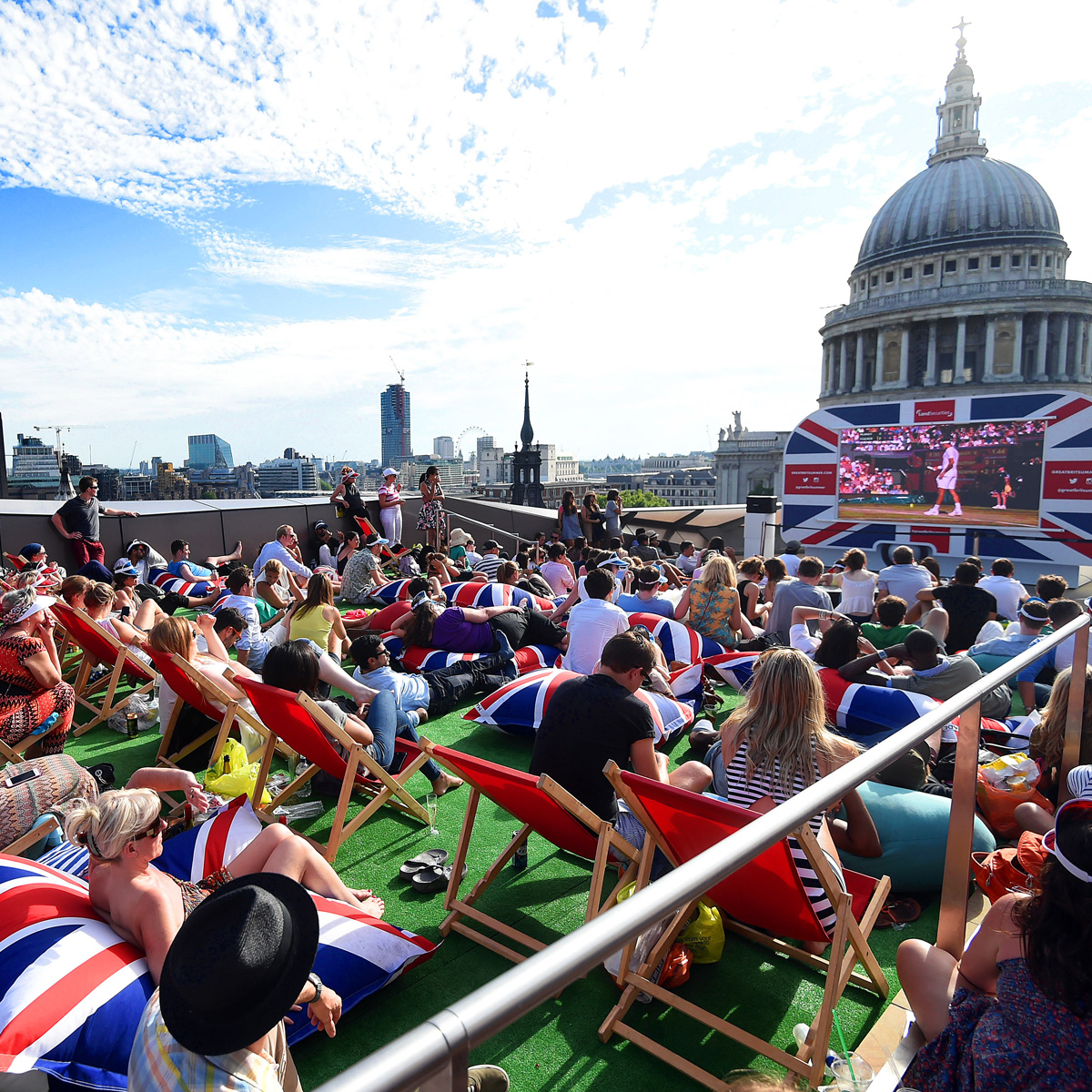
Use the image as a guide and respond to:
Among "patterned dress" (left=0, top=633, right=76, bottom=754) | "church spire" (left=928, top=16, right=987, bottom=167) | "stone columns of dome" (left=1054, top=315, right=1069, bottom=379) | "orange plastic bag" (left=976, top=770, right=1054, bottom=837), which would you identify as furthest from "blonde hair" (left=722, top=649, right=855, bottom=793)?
"church spire" (left=928, top=16, right=987, bottom=167)

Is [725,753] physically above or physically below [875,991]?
above

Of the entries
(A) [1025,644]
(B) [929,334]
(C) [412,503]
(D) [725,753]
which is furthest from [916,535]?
(B) [929,334]

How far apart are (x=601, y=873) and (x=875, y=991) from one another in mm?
1190

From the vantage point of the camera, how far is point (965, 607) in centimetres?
724

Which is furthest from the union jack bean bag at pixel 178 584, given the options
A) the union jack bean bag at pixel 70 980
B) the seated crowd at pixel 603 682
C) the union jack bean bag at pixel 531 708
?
the union jack bean bag at pixel 70 980

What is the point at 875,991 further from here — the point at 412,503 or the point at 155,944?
the point at 412,503

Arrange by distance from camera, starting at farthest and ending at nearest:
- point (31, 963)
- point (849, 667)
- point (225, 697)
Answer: point (849, 667) < point (225, 697) < point (31, 963)

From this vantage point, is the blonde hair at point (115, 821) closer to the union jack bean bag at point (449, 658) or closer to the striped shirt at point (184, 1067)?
the striped shirt at point (184, 1067)

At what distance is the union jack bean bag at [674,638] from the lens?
6.65 meters

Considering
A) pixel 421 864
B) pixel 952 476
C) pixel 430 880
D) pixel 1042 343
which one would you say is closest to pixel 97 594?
pixel 421 864

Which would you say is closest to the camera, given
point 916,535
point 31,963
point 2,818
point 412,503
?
point 31,963

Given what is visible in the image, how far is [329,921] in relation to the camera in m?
2.69

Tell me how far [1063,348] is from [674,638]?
65.4 metres

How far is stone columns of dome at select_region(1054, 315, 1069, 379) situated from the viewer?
5566cm
